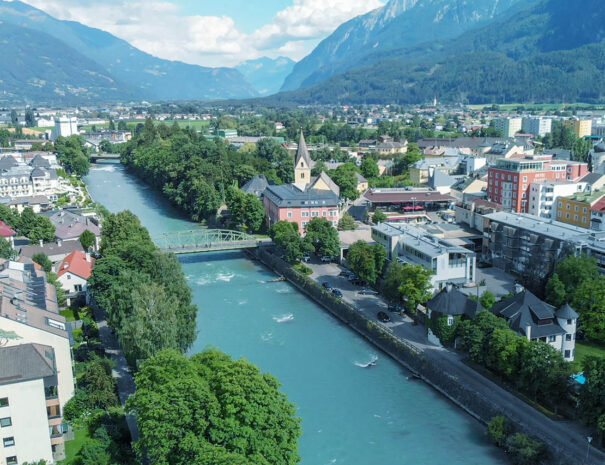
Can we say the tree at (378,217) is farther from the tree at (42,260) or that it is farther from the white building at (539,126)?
the white building at (539,126)

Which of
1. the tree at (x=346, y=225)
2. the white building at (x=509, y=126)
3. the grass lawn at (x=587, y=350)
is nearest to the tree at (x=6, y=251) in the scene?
the tree at (x=346, y=225)

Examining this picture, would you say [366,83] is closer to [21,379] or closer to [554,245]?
[554,245]

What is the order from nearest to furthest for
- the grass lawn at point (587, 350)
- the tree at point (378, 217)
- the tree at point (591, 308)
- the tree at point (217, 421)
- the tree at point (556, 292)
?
the tree at point (217, 421), the grass lawn at point (587, 350), the tree at point (591, 308), the tree at point (556, 292), the tree at point (378, 217)

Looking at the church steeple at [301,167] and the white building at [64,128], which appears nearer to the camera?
the church steeple at [301,167]

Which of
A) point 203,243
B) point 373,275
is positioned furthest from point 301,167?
point 373,275

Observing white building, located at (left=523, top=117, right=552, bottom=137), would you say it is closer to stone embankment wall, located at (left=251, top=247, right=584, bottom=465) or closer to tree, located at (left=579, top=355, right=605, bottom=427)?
stone embankment wall, located at (left=251, top=247, right=584, bottom=465)

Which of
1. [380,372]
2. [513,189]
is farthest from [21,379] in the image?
→ [513,189]

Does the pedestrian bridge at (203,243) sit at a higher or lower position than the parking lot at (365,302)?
higher
